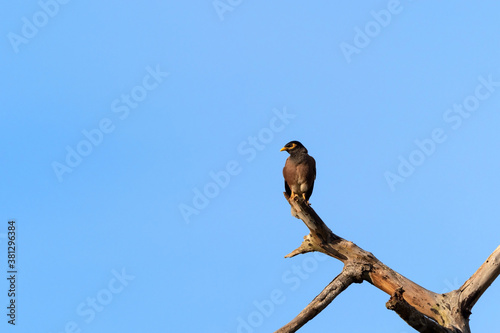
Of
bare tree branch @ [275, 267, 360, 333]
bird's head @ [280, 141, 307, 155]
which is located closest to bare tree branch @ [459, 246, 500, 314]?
bare tree branch @ [275, 267, 360, 333]

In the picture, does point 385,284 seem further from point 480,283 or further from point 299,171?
point 299,171

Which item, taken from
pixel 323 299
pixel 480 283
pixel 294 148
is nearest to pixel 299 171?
pixel 294 148

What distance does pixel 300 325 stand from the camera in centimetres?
687

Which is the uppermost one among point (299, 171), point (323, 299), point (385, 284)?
point (299, 171)

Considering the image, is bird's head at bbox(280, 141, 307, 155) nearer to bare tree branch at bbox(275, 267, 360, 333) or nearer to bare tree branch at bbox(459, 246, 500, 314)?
bare tree branch at bbox(275, 267, 360, 333)

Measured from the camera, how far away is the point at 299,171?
9.73m

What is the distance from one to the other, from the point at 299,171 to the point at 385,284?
9.09ft

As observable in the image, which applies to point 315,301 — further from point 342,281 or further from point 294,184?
point 294,184

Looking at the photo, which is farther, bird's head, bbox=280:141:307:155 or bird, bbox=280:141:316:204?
bird's head, bbox=280:141:307:155

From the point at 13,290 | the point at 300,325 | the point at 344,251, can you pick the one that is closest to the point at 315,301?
the point at 300,325

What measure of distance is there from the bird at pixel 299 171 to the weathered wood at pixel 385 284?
1.76 m

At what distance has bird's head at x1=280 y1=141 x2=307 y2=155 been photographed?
1009 cm

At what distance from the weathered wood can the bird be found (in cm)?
176

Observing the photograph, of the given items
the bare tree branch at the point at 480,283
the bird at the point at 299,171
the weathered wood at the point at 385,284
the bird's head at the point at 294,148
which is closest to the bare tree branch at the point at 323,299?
the weathered wood at the point at 385,284
